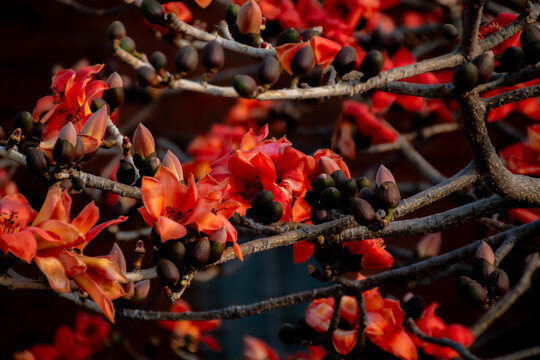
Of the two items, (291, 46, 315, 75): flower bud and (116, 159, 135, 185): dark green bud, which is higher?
(291, 46, 315, 75): flower bud

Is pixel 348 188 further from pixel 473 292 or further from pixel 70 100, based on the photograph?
pixel 70 100

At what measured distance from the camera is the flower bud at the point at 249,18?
3.01 feet

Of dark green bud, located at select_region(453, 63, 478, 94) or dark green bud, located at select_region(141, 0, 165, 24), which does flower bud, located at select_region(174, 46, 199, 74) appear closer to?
dark green bud, located at select_region(141, 0, 165, 24)

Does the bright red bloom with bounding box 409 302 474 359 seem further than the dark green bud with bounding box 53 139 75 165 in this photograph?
Yes

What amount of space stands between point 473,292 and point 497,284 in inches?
1.7

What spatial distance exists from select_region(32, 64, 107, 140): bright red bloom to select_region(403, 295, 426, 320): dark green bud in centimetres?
69

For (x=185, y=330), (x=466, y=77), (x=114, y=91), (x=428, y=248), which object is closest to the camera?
(x=466, y=77)

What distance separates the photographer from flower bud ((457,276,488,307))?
87 centimetres

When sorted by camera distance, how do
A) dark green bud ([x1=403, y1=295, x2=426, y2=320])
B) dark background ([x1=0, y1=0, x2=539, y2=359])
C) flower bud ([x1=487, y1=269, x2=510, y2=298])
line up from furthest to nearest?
dark background ([x1=0, y1=0, x2=539, y2=359])
dark green bud ([x1=403, y1=295, x2=426, y2=320])
flower bud ([x1=487, y1=269, x2=510, y2=298])

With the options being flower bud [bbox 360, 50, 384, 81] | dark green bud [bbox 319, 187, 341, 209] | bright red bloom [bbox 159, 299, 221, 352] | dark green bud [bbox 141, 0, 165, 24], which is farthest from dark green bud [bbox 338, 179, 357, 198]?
bright red bloom [bbox 159, 299, 221, 352]

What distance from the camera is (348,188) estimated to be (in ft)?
2.85

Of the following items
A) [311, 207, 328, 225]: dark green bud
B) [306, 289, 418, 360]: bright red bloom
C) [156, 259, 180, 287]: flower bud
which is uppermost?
[311, 207, 328, 225]: dark green bud

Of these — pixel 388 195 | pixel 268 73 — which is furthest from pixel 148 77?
pixel 388 195

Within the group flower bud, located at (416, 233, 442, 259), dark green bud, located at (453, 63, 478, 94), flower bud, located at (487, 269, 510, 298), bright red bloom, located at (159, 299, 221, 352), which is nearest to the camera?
dark green bud, located at (453, 63, 478, 94)
